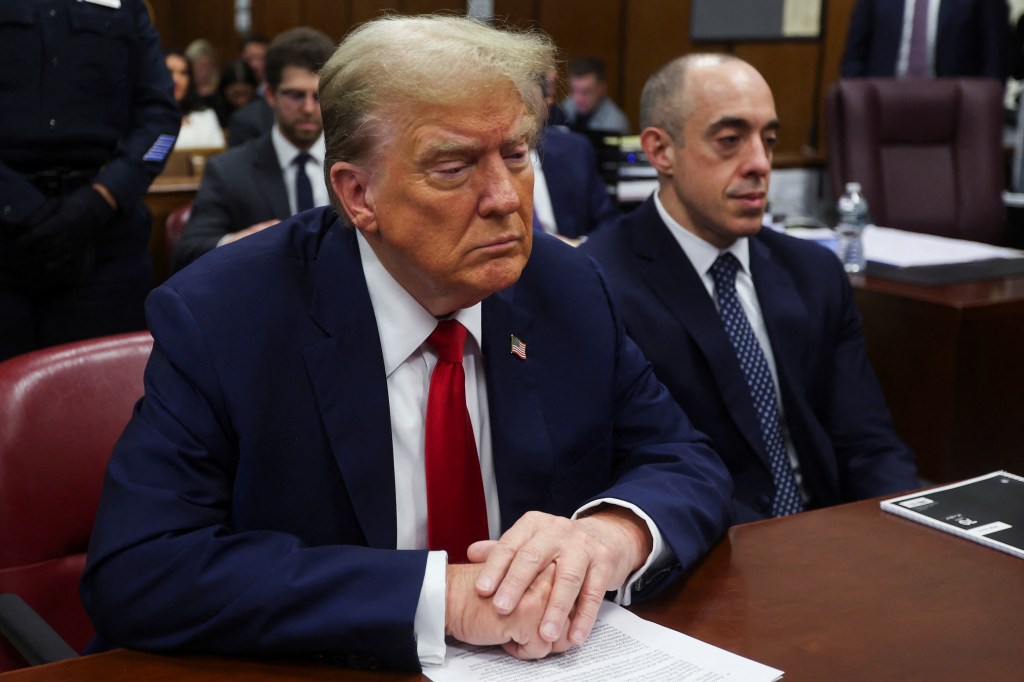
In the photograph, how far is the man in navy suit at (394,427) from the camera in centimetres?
110

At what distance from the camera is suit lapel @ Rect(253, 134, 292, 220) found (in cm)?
358

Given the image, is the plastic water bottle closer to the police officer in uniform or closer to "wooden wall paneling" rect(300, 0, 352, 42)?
the police officer in uniform

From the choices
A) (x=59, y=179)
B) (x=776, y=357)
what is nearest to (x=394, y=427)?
(x=776, y=357)

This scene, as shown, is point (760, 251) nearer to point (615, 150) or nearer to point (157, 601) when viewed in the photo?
point (157, 601)

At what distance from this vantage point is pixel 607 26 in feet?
28.4

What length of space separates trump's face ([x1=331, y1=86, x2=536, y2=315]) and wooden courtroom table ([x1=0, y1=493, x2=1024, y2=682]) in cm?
43

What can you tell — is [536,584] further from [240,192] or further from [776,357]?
[240,192]

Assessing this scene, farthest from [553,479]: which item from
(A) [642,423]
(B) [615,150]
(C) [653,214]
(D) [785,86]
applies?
(D) [785,86]

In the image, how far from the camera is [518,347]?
142cm

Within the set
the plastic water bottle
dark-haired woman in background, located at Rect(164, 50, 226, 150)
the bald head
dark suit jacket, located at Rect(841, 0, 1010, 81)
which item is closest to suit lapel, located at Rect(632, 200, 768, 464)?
the bald head

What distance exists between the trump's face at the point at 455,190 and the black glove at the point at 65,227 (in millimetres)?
1386

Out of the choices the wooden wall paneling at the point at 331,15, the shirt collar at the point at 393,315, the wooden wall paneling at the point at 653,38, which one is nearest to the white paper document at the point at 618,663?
the shirt collar at the point at 393,315

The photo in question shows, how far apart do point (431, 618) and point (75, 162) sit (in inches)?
77.1

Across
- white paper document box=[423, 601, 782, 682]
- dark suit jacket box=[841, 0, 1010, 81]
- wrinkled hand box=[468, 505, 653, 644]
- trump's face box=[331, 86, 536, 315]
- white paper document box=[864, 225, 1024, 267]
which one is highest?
dark suit jacket box=[841, 0, 1010, 81]
